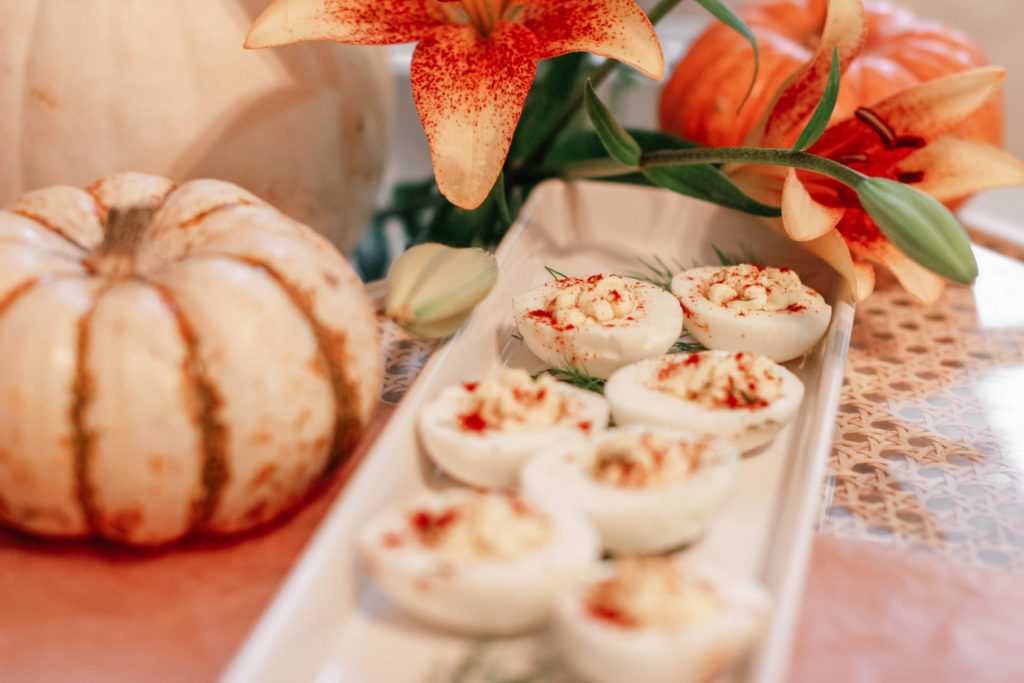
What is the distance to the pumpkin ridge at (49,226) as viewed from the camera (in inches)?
35.0

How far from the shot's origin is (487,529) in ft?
2.16

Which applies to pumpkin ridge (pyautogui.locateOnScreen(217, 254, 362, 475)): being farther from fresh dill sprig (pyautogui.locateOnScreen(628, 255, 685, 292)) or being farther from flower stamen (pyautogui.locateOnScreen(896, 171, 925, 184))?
flower stamen (pyautogui.locateOnScreen(896, 171, 925, 184))

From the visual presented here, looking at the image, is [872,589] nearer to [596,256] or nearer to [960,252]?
[960,252]

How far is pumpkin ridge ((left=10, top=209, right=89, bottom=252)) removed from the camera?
888mm

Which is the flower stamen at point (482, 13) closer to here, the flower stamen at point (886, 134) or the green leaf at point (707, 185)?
the green leaf at point (707, 185)

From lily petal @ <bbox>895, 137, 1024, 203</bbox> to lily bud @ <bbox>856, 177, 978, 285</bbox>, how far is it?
26cm

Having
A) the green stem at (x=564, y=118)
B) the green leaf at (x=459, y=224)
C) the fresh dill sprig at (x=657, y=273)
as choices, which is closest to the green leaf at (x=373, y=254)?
the green leaf at (x=459, y=224)

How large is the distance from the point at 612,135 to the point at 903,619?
0.73m

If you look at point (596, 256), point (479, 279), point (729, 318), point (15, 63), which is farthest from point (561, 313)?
point (15, 63)

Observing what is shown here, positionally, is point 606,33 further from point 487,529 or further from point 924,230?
point 487,529

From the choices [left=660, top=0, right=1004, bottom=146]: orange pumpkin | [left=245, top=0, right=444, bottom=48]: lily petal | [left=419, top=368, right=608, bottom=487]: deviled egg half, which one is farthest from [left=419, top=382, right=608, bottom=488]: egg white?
[left=660, top=0, right=1004, bottom=146]: orange pumpkin

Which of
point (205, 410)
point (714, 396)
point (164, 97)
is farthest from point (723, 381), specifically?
point (164, 97)

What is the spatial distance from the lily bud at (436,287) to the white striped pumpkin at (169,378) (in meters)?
0.08

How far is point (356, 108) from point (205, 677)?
89cm
